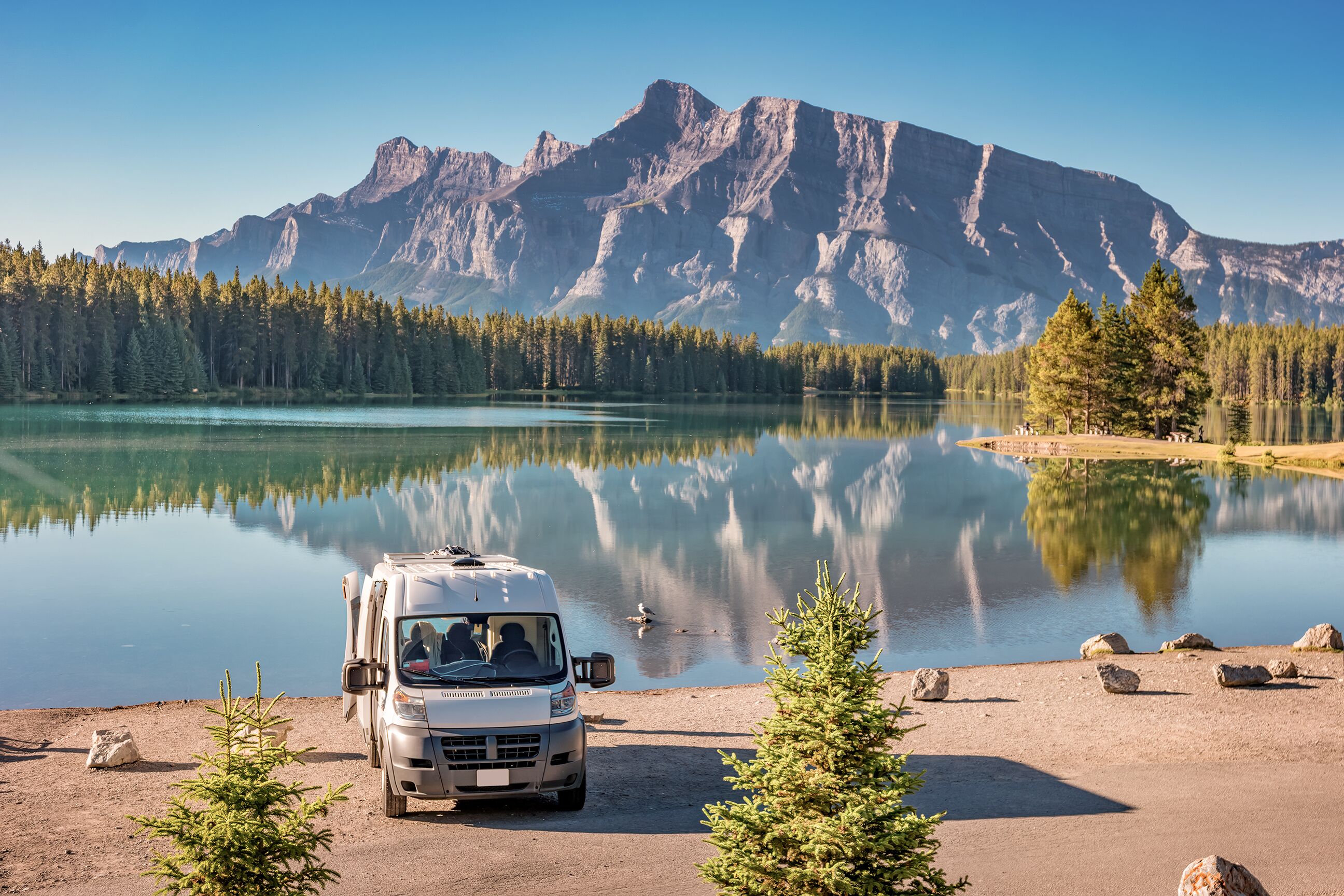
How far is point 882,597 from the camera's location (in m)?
27.8

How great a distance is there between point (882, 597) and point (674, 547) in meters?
9.53

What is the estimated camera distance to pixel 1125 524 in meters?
42.9

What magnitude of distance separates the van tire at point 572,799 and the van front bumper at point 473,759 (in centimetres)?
66

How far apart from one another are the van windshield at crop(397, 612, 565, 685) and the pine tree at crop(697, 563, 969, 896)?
5272 mm

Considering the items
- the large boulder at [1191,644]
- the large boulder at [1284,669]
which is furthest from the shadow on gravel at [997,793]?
the large boulder at [1191,644]

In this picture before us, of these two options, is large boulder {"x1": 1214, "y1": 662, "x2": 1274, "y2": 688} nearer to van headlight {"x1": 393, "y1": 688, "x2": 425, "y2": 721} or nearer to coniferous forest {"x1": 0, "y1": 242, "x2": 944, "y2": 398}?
van headlight {"x1": 393, "y1": 688, "x2": 425, "y2": 721}

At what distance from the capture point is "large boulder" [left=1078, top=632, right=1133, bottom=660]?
20891 mm

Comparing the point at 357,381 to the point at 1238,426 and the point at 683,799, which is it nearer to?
the point at 1238,426

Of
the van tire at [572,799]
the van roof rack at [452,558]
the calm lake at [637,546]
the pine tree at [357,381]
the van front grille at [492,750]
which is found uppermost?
the pine tree at [357,381]

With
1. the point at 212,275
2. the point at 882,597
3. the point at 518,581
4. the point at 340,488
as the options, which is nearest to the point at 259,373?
→ the point at 212,275

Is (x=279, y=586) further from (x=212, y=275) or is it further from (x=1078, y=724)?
(x=212, y=275)

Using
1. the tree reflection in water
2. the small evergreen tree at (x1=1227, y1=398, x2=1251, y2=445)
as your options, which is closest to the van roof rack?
the tree reflection in water

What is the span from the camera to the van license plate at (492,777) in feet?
35.2

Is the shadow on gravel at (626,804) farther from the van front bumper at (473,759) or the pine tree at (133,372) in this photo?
the pine tree at (133,372)
